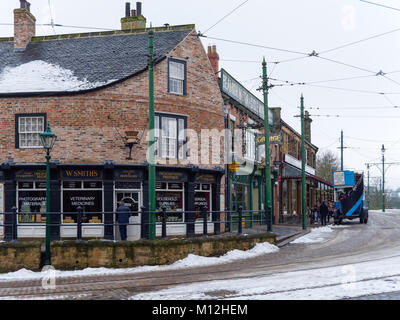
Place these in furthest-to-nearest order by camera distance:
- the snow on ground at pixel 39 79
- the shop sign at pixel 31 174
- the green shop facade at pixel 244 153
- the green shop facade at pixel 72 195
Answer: the green shop facade at pixel 244 153 < the snow on ground at pixel 39 79 < the shop sign at pixel 31 174 < the green shop facade at pixel 72 195

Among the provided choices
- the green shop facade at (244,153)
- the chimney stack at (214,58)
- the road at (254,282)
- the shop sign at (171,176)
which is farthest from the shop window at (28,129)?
the chimney stack at (214,58)

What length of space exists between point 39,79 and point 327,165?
61.6 m

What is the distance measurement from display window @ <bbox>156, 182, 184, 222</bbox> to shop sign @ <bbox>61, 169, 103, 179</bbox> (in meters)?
2.56

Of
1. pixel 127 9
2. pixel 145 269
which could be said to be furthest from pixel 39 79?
pixel 145 269

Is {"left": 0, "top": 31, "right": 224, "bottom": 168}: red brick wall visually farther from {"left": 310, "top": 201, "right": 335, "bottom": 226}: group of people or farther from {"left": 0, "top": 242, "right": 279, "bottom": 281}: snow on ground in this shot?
{"left": 310, "top": 201, "right": 335, "bottom": 226}: group of people

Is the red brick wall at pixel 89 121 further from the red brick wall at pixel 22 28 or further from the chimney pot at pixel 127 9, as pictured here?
the chimney pot at pixel 127 9

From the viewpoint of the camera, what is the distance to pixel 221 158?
23.0 metres

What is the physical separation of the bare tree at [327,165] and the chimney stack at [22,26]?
171 feet

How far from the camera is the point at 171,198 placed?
2066 cm

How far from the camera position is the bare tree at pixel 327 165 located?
237ft

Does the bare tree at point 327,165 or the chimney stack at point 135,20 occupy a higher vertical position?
the chimney stack at point 135,20

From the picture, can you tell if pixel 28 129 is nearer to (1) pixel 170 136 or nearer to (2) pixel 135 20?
(1) pixel 170 136

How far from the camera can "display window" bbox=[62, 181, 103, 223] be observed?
743 inches
